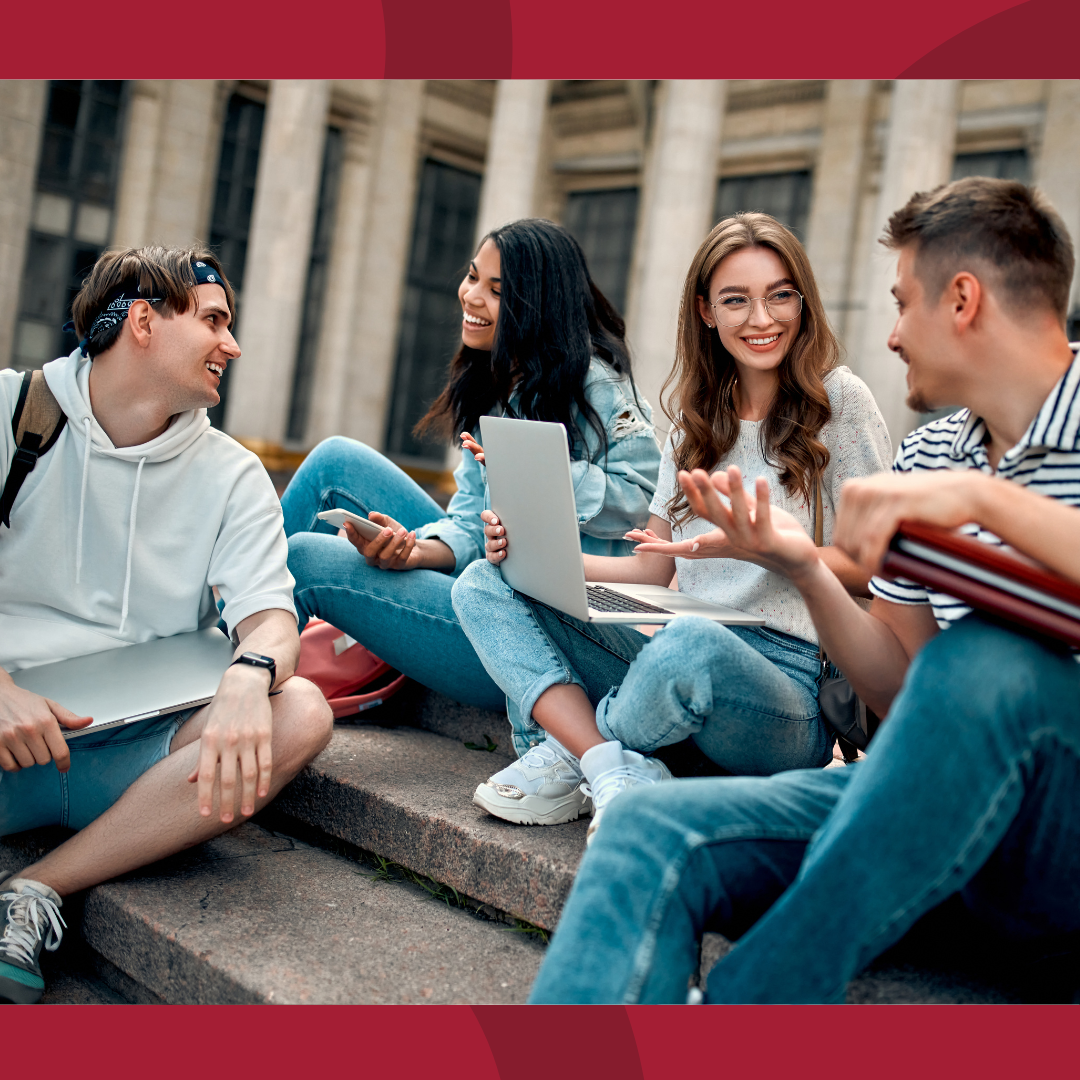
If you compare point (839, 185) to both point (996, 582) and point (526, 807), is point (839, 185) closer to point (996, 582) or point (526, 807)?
point (526, 807)

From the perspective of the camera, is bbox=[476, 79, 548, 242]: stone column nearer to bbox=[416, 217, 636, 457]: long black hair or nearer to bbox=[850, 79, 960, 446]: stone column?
bbox=[850, 79, 960, 446]: stone column

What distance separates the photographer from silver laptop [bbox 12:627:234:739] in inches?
85.7

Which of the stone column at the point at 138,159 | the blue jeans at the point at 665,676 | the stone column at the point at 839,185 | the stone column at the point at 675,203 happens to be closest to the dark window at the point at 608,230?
the stone column at the point at 839,185

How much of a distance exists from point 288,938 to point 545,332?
1.81 m

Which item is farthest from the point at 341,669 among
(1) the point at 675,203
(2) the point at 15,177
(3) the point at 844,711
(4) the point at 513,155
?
(2) the point at 15,177

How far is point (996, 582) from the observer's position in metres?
1.34

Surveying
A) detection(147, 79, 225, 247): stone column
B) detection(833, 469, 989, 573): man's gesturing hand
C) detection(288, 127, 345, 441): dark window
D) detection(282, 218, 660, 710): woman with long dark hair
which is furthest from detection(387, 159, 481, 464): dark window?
detection(833, 469, 989, 573): man's gesturing hand

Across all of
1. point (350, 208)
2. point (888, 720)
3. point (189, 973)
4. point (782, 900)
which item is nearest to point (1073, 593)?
→ point (888, 720)

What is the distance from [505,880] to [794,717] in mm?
722

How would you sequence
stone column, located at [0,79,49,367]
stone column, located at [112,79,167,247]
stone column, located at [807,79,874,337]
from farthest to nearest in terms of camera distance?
stone column, located at [112,79,167,247] < stone column, located at [807,79,874,337] < stone column, located at [0,79,49,367]

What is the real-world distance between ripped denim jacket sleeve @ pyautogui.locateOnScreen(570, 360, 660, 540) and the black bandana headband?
1.11m

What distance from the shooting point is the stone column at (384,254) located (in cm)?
1714

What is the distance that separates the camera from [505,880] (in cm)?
220

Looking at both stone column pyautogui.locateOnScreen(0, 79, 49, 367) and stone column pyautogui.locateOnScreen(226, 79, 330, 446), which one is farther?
stone column pyautogui.locateOnScreen(226, 79, 330, 446)
